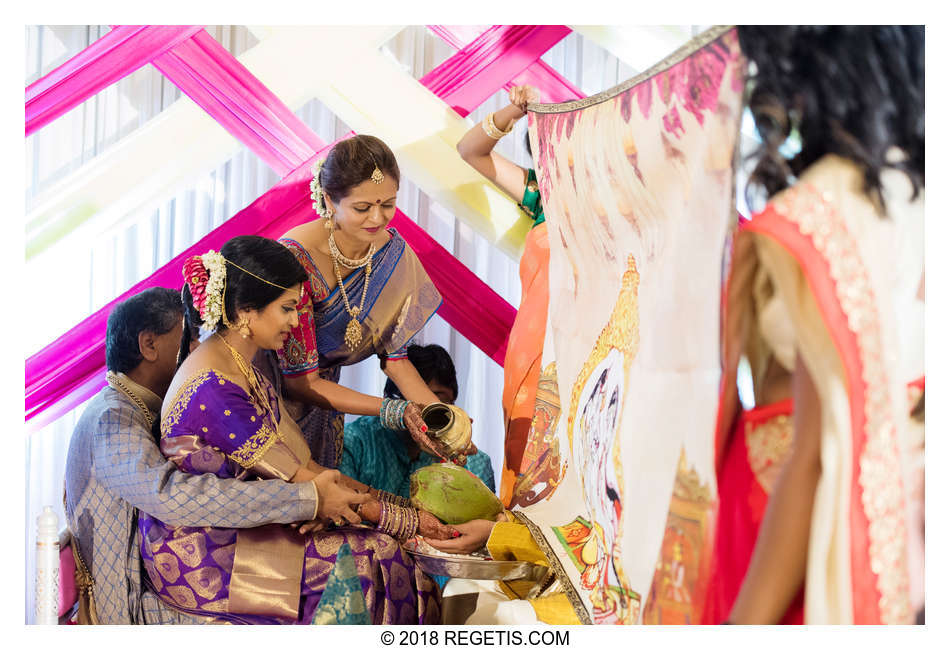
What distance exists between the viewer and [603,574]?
194 cm

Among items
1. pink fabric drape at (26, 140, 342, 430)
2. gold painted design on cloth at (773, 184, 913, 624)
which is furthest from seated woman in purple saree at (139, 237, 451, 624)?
gold painted design on cloth at (773, 184, 913, 624)

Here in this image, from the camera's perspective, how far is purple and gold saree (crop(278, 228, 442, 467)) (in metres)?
2.54

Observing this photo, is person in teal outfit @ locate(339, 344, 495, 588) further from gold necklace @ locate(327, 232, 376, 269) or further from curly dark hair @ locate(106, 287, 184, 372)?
curly dark hair @ locate(106, 287, 184, 372)

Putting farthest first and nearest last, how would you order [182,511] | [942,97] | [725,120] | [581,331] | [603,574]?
[581,331]
[182,511]
[603,574]
[942,97]
[725,120]

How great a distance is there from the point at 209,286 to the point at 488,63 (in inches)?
43.3

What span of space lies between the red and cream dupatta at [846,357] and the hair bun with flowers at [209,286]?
125 cm

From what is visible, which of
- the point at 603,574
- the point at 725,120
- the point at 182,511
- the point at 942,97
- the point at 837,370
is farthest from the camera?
the point at 182,511

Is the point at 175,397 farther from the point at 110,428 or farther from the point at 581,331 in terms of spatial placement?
the point at 581,331

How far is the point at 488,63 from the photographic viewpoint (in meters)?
2.72

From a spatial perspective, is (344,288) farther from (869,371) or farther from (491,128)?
(869,371)

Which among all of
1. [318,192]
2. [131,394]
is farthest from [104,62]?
[131,394]

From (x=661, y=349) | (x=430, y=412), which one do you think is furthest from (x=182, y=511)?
(x=661, y=349)

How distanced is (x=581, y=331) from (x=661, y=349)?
46 centimetres

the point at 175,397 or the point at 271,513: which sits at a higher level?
the point at 175,397
